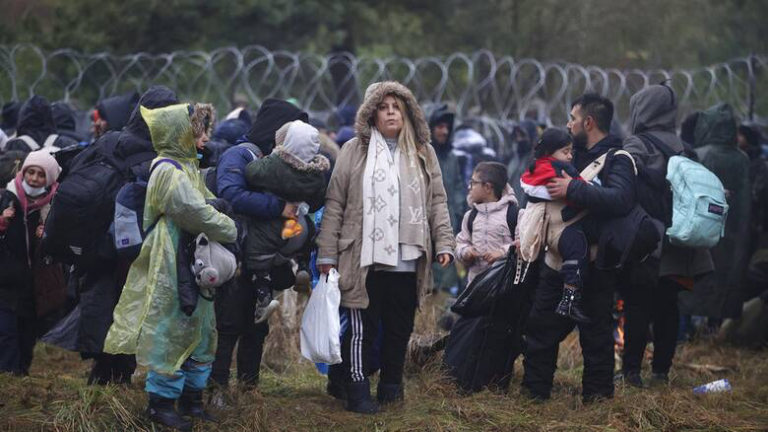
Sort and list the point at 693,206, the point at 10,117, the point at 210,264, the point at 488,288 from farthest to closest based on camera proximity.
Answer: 1. the point at 10,117
2. the point at 693,206
3. the point at 488,288
4. the point at 210,264

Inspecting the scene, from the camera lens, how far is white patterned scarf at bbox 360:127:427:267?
525 cm

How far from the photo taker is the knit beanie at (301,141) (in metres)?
5.15

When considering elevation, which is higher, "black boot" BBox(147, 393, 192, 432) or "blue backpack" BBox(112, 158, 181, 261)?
"blue backpack" BBox(112, 158, 181, 261)

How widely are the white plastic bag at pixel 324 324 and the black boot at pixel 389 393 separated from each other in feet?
1.59

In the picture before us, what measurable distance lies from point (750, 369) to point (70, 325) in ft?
15.4

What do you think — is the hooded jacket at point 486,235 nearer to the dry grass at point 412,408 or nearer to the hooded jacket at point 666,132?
the dry grass at point 412,408

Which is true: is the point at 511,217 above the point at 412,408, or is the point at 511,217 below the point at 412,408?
above

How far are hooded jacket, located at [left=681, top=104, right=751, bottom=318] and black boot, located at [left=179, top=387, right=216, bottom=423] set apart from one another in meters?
4.22

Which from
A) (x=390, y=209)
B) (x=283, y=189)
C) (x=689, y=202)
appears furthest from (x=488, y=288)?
(x=283, y=189)

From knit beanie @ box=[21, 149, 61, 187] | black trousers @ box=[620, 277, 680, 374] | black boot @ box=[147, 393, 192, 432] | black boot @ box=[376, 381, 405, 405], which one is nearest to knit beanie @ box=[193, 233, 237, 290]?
black boot @ box=[147, 393, 192, 432]

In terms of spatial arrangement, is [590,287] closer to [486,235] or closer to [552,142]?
[552,142]

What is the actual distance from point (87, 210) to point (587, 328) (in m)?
2.75

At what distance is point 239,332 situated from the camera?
5.45 metres

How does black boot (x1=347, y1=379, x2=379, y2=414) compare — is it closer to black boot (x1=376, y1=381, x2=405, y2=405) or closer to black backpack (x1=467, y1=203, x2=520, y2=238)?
black boot (x1=376, y1=381, x2=405, y2=405)
